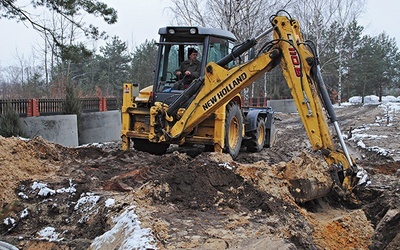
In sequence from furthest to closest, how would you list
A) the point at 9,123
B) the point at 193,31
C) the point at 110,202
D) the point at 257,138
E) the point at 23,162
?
the point at 9,123 → the point at 257,138 → the point at 193,31 → the point at 23,162 → the point at 110,202

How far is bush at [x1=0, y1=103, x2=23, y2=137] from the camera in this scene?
1128cm

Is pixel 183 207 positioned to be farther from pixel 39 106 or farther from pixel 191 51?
pixel 39 106

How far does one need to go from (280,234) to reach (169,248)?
1.09m

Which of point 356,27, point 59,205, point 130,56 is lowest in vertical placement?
point 59,205

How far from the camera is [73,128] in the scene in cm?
1359

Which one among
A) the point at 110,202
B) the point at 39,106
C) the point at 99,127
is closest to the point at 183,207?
the point at 110,202

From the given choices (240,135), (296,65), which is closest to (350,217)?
(296,65)

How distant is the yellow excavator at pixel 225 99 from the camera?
6039mm

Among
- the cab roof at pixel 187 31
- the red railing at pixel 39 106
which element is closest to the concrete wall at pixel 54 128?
the red railing at pixel 39 106

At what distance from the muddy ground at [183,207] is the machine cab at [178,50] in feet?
5.60

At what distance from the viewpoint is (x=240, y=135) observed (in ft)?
28.8

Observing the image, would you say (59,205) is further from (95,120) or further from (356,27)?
(356,27)

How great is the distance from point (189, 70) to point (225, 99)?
160 centimetres

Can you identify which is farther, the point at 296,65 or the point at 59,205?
the point at 296,65
